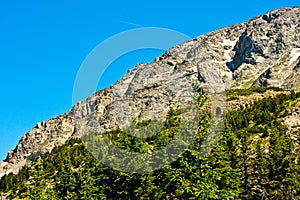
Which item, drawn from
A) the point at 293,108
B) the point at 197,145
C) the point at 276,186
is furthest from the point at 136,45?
the point at 293,108

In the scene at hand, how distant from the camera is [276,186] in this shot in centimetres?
5381

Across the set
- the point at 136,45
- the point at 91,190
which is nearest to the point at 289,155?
the point at 91,190

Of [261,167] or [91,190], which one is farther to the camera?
[261,167]

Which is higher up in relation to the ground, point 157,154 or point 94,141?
point 94,141

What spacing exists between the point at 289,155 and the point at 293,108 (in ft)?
151

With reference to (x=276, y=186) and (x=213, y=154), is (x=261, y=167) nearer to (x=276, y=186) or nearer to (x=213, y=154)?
(x=276, y=186)

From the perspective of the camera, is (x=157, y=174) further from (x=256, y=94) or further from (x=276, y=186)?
(x=256, y=94)

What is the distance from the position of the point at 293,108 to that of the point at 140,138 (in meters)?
69.1

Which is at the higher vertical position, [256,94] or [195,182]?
[256,94]

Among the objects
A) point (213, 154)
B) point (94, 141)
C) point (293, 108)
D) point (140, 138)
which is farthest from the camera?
point (293, 108)

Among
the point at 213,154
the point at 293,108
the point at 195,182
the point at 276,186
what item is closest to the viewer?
the point at 195,182

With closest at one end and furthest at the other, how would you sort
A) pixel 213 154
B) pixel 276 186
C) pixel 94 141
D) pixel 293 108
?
pixel 213 154, pixel 94 141, pixel 276 186, pixel 293 108

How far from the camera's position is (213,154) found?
3347 centimetres

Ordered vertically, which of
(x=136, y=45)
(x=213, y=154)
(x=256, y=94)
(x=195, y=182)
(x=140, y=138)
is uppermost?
(x=256, y=94)
